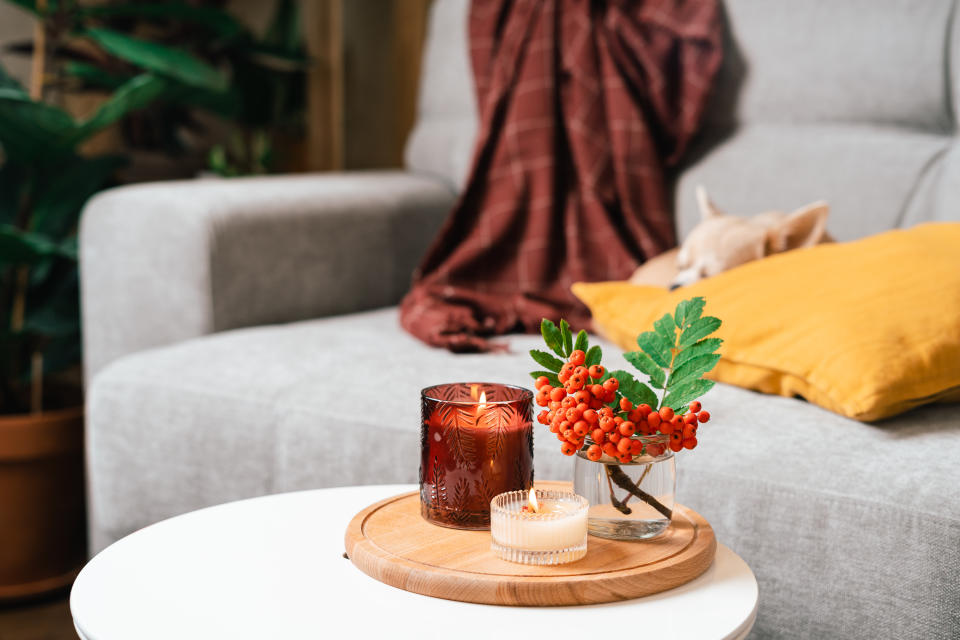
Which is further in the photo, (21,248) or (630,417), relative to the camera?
(21,248)

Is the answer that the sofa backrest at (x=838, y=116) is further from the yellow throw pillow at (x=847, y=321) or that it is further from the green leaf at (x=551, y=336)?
the green leaf at (x=551, y=336)

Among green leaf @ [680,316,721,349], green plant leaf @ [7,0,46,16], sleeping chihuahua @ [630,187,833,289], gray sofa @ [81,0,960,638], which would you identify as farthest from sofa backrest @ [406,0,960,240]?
green plant leaf @ [7,0,46,16]

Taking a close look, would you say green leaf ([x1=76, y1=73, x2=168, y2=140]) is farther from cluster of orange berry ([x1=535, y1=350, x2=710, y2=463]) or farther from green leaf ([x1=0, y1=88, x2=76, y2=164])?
cluster of orange berry ([x1=535, y1=350, x2=710, y2=463])

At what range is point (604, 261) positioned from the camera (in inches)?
66.0

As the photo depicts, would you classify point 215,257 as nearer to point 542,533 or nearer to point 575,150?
point 575,150

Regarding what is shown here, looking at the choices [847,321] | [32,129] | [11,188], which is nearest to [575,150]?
[847,321]

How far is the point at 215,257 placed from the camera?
4.91 feet

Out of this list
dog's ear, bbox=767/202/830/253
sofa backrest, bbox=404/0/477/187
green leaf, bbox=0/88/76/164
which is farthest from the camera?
sofa backrest, bbox=404/0/477/187

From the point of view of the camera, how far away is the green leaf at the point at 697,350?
2.30 feet

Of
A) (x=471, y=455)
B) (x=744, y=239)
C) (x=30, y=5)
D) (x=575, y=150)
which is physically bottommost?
(x=471, y=455)

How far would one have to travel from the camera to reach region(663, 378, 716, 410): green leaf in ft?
2.27

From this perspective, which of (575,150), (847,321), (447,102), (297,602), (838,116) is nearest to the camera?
(297,602)

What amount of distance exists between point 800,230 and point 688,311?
0.72m

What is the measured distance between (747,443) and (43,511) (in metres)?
1.25
